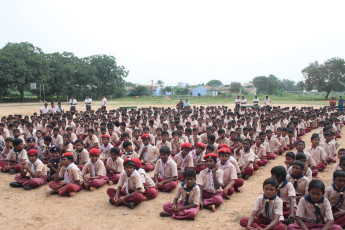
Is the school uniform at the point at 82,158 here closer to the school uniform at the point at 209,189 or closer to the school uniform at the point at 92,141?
the school uniform at the point at 92,141

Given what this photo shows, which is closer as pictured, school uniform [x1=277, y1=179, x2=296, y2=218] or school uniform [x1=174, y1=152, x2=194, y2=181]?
school uniform [x1=277, y1=179, x2=296, y2=218]

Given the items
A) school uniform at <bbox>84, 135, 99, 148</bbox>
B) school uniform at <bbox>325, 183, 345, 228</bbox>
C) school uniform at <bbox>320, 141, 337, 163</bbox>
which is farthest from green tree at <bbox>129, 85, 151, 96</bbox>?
school uniform at <bbox>325, 183, 345, 228</bbox>

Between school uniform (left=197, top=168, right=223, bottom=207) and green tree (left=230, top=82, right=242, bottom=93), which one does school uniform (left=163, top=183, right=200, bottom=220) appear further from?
green tree (left=230, top=82, right=242, bottom=93)

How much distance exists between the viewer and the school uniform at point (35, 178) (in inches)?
230

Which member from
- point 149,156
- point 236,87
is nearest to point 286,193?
point 149,156

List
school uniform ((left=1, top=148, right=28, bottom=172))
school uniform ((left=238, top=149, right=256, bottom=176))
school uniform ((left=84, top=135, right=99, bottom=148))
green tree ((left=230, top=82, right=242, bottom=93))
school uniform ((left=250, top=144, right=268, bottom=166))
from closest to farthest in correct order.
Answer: school uniform ((left=238, top=149, right=256, bottom=176)) → school uniform ((left=1, top=148, right=28, bottom=172)) → school uniform ((left=250, top=144, right=268, bottom=166)) → school uniform ((left=84, top=135, right=99, bottom=148)) → green tree ((left=230, top=82, right=242, bottom=93))

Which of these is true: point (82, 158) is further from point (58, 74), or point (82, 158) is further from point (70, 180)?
point (58, 74)

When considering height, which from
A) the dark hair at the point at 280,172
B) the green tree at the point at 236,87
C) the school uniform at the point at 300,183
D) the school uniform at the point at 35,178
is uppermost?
the green tree at the point at 236,87

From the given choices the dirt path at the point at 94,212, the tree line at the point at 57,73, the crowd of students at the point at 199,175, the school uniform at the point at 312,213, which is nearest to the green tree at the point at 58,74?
the tree line at the point at 57,73

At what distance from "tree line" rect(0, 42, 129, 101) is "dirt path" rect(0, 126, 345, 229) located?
3170 centimetres

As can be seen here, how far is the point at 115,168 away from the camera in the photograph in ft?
20.8

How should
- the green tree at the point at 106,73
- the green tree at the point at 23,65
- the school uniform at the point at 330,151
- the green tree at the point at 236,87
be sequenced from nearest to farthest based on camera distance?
the school uniform at the point at 330,151
the green tree at the point at 23,65
the green tree at the point at 106,73
the green tree at the point at 236,87

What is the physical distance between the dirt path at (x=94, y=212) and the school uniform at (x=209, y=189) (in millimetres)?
172

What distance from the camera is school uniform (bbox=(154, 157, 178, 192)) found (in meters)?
5.64
